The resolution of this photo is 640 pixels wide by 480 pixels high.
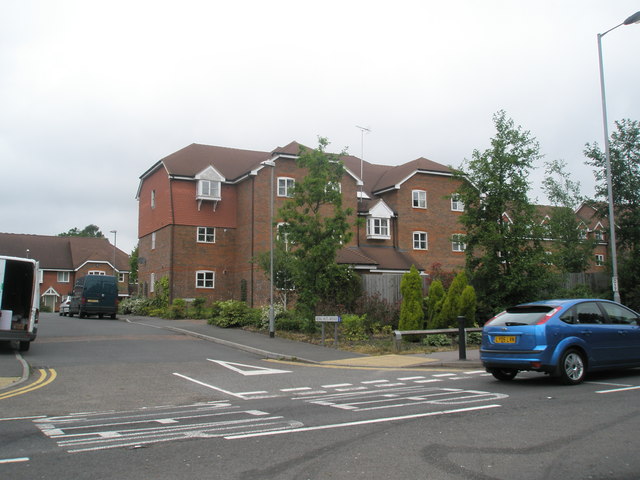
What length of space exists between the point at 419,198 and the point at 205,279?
15.8 m

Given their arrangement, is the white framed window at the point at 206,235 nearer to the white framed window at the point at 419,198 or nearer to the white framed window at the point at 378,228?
the white framed window at the point at 378,228

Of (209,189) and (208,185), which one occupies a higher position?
(208,185)

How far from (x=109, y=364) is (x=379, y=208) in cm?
2615

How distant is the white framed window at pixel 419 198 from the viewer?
40.6m

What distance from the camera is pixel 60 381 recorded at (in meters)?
12.1

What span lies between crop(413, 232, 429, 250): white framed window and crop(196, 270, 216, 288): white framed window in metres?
13.9

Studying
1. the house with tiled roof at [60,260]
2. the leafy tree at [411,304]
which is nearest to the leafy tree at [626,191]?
the leafy tree at [411,304]

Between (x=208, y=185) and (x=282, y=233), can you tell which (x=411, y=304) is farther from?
(x=208, y=185)

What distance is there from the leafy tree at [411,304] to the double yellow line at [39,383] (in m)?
11.4

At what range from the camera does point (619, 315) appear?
458 inches

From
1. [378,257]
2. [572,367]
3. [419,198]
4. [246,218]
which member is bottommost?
[572,367]

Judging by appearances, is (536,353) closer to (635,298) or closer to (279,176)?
(635,298)

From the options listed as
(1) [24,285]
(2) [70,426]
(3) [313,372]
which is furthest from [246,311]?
(2) [70,426]

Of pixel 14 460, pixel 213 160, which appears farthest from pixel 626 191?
pixel 213 160
